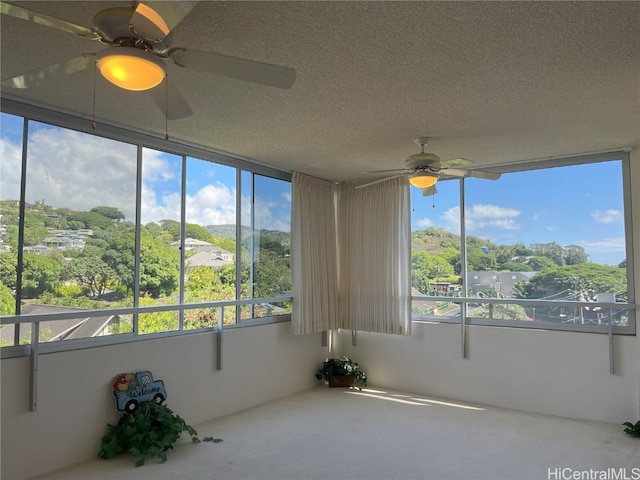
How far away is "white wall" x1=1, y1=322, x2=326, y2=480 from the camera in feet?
8.89

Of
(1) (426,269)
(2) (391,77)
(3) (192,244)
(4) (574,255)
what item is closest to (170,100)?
(2) (391,77)

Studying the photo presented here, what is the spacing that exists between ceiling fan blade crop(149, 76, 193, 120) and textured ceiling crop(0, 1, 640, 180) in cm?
27

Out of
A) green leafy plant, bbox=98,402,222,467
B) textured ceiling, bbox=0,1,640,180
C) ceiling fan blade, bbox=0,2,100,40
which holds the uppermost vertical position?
textured ceiling, bbox=0,1,640,180

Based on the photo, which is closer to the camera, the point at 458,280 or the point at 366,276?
the point at 458,280

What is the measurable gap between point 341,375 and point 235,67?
401 cm

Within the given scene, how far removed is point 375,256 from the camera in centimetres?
504

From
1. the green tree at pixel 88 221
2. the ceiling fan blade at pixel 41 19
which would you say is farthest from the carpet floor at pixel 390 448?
the ceiling fan blade at pixel 41 19

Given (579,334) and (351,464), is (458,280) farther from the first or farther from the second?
(351,464)

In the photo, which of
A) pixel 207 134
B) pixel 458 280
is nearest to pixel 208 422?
pixel 207 134

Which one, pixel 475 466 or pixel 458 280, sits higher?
pixel 458 280

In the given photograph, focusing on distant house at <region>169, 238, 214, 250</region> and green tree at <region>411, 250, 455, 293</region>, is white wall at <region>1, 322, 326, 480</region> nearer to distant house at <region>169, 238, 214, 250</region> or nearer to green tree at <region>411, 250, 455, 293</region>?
distant house at <region>169, 238, 214, 250</region>

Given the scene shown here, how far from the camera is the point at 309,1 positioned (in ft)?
5.67

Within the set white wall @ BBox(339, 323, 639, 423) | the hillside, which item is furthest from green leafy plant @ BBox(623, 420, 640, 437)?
the hillside

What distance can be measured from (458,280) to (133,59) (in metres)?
4.00
